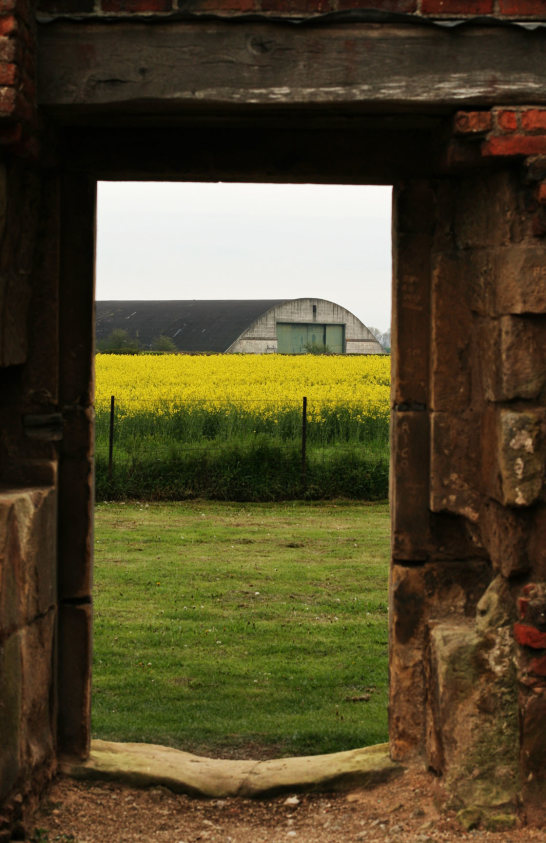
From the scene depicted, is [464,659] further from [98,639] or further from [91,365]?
[98,639]

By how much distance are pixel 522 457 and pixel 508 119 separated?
1.25 metres

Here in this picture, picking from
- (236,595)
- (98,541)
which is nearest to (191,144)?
(236,595)

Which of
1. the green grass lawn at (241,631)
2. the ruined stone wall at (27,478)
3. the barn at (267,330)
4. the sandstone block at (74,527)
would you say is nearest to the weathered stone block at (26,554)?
the ruined stone wall at (27,478)

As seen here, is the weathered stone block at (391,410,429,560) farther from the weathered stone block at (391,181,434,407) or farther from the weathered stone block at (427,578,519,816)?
the weathered stone block at (427,578,519,816)

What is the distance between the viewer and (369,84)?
12.4 ft

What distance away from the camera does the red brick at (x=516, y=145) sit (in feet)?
12.2

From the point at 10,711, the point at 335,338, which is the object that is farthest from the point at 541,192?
the point at 335,338

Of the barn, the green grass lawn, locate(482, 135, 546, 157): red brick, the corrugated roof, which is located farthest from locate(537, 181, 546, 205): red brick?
the corrugated roof

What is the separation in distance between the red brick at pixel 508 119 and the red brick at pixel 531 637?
1835mm

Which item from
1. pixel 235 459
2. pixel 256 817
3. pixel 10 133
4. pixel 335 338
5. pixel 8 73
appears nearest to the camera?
pixel 8 73

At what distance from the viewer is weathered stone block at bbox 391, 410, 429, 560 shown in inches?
173

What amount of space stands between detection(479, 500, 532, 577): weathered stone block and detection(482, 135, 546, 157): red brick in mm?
1318

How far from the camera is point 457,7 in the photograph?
12.5ft

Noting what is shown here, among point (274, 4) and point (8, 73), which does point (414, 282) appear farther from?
point (8, 73)
